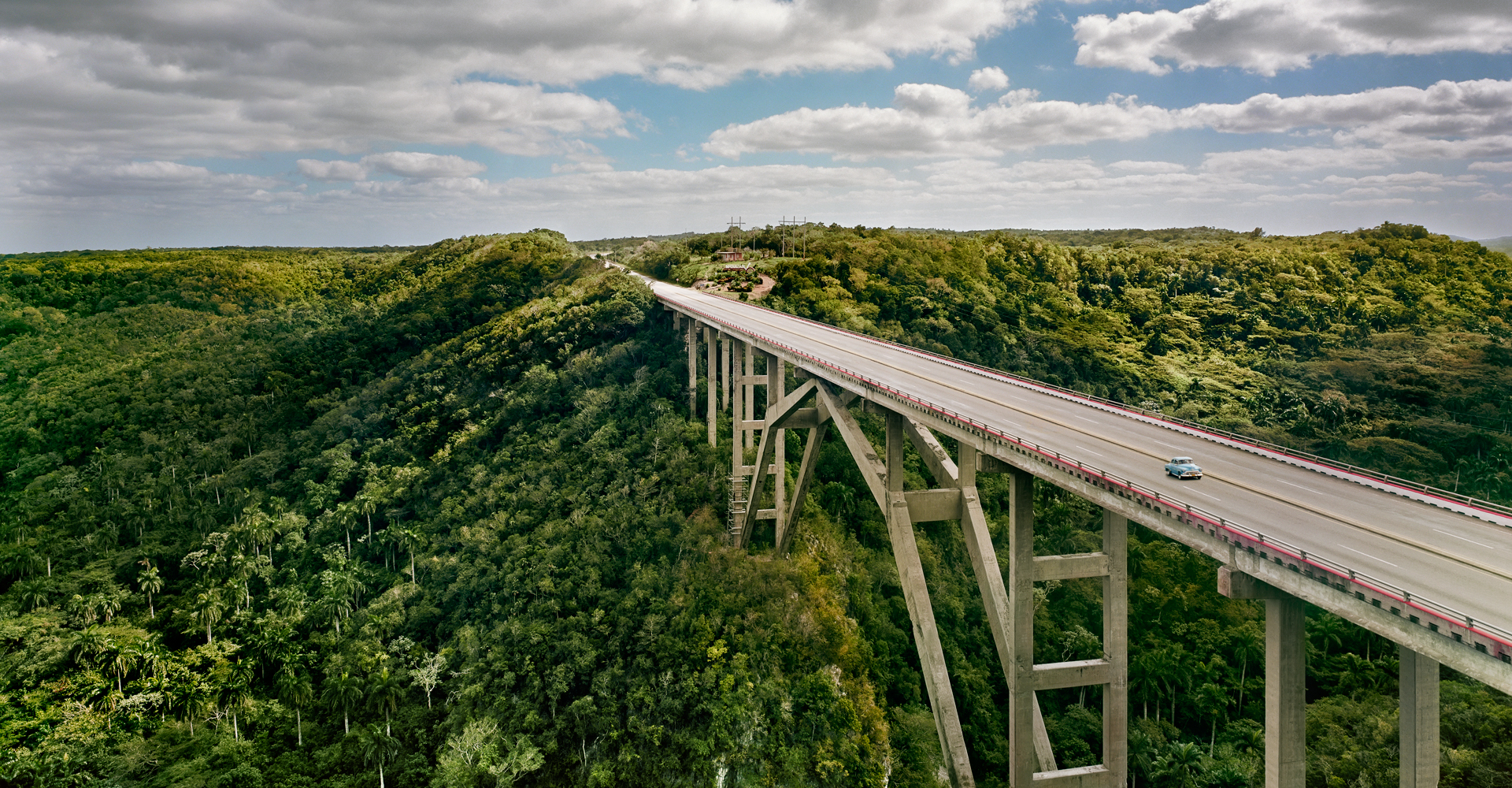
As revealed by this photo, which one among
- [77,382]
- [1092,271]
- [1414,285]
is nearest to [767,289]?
[1092,271]

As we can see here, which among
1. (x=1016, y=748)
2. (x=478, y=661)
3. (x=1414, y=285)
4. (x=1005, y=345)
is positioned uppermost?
(x=1414, y=285)

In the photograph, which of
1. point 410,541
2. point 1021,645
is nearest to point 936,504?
point 1021,645

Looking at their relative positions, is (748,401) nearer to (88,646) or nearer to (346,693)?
(346,693)

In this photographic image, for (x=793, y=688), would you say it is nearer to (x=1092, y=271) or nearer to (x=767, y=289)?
(x=767, y=289)

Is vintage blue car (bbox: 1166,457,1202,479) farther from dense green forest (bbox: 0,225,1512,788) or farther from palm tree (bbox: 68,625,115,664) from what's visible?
palm tree (bbox: 68,625,115,664)

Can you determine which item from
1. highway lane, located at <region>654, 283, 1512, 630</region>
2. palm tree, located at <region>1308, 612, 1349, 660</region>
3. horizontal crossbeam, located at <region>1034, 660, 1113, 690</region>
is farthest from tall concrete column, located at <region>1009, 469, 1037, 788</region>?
palm tree, located at <region>1308, 612, 1349, 660</region>

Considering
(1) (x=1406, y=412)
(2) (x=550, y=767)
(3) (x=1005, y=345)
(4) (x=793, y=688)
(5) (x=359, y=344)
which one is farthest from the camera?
(5) (x=359, y=344)

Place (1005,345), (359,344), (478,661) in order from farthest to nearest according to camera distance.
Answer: (359,344) < (1005,345) < (478,661)
